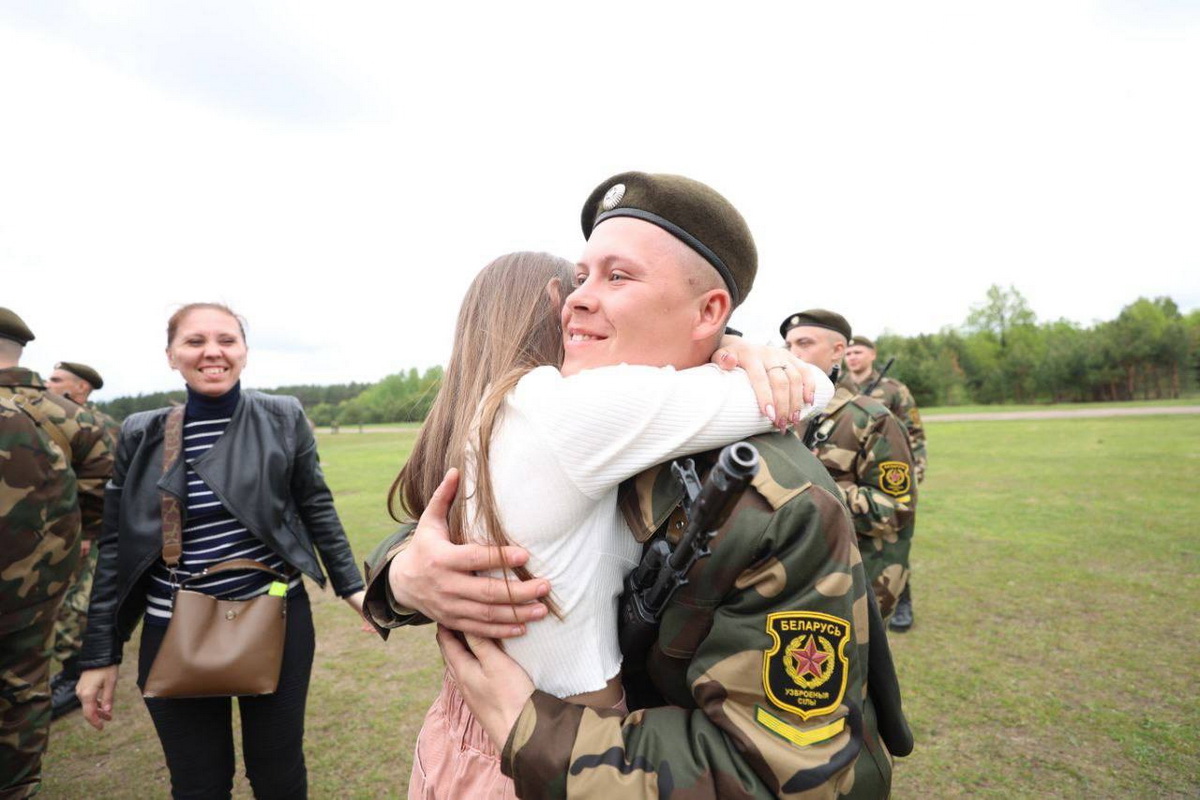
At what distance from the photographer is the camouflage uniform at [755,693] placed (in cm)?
113

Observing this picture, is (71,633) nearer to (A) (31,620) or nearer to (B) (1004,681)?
(A) (31,620)

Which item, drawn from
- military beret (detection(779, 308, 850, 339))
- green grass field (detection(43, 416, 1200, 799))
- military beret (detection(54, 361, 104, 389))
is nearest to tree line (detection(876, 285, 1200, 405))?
green grass field (detection(43, 416, 1200, 799))

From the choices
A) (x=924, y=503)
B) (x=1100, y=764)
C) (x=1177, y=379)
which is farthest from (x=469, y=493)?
(x=1177, y=379)

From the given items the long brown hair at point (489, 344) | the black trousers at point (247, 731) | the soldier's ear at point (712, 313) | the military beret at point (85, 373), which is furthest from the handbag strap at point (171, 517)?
the military beret at point (85, 373)

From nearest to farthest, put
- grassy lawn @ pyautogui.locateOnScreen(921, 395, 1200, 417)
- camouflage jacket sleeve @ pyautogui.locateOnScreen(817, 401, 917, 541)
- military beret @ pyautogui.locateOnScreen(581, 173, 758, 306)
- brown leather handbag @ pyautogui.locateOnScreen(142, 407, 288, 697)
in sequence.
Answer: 1. military beret @ pyautogui.locateOnScreen(581, 173, 758, 306)
2. brown leather handbag @ pyautogui.locateOnScreen(142, 407, 288, 697)
3. camouflage jacket sleeve @ pyautogui.locateOnScreen(817, 401, 917, 541)
4. grassy lawn @ pyautogui.locateOnScreen(921, 395, 1200, 417)

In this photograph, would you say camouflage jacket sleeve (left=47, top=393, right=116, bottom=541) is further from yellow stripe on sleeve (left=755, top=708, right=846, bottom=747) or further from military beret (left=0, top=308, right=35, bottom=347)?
yellow stripe on sleeve (left=755, top=708, right=846, bottom=747)

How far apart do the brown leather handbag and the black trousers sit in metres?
0.17

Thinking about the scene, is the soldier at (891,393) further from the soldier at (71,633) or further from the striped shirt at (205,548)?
the soldier at (71,633)

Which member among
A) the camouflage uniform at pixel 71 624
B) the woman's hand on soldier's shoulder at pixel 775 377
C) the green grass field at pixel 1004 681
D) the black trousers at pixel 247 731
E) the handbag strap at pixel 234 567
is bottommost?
the green grass field at pixel 1004 681

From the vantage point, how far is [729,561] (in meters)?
1.24

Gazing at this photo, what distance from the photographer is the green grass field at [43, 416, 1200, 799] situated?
A: 13.2ft

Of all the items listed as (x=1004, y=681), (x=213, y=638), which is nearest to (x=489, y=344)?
(x=213, y=638)

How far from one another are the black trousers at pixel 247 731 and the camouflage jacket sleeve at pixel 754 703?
2442 millimetres

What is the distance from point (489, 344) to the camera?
177 cm
